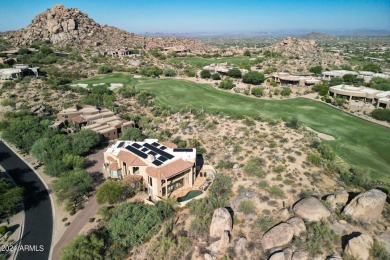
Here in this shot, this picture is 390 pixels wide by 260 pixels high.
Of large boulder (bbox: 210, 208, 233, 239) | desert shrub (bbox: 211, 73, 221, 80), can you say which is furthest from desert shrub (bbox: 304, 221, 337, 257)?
desert shrub (bbox: 211, 73, 221, 80)

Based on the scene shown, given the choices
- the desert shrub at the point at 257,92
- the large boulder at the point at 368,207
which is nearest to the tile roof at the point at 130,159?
the large boulder at the point at 368,207

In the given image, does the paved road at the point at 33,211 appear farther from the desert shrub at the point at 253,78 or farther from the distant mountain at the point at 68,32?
the distant mountain at the point at 68,32

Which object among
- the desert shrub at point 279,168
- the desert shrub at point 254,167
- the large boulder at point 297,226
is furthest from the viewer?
the desert shrub at point 279,168

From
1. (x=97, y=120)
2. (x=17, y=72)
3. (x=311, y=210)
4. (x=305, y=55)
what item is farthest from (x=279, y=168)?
(x=305, y=55)

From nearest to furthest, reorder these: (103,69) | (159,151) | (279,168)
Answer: (279,168), (159,151), (103,69)

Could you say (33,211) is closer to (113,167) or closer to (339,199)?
(113,167)

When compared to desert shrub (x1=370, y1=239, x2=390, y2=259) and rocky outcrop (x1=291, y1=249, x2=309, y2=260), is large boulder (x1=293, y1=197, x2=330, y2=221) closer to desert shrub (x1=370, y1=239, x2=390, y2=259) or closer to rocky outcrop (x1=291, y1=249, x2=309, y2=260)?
rocky outcrop (x1=291, y1=249, x2=309, y2=260)
